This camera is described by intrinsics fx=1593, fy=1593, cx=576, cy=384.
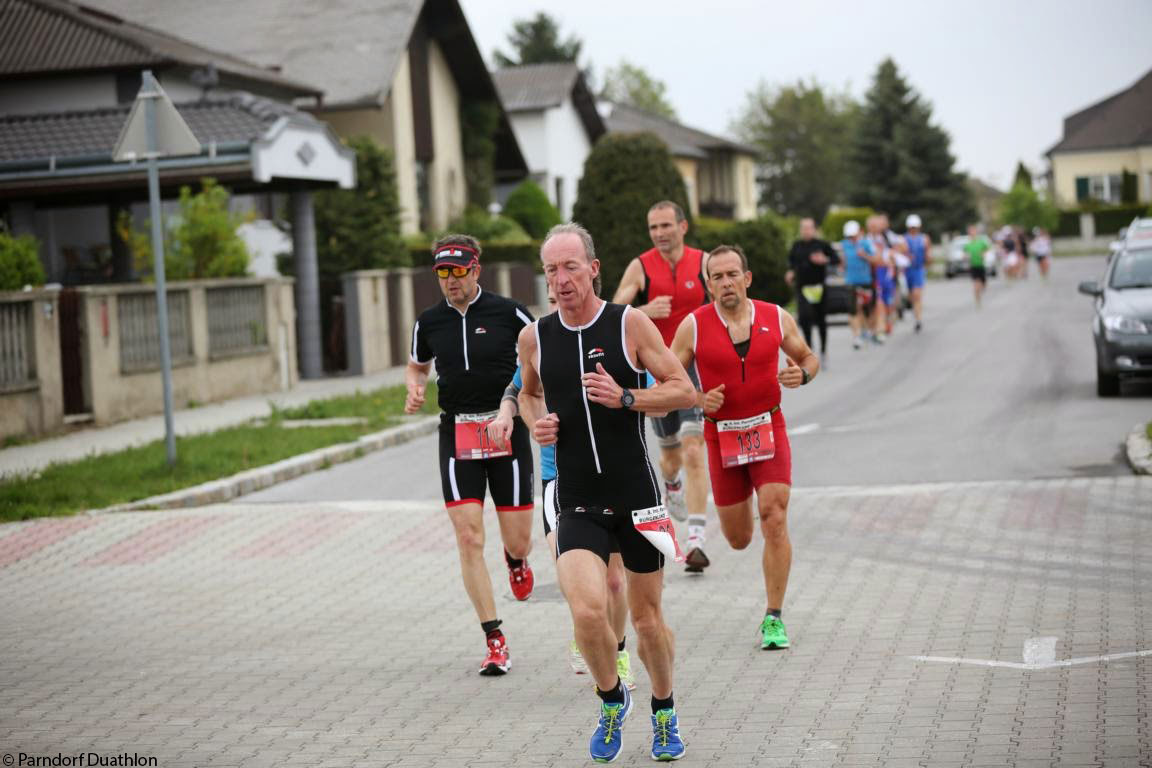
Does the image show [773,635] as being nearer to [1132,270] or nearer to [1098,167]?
[1132,270]

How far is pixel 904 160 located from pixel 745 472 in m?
81.4

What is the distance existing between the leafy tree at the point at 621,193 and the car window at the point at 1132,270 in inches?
520

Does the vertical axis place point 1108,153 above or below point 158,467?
above

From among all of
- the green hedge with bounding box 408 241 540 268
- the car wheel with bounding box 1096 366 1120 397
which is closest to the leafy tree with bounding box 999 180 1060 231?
the green hedge with bounding box 408 241 540 268

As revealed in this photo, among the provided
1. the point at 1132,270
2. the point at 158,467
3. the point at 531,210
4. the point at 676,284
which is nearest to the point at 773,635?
the point at 676,284

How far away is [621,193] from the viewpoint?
32.1 metres

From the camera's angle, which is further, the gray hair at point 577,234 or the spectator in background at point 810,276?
the spectator in background at point 810,276

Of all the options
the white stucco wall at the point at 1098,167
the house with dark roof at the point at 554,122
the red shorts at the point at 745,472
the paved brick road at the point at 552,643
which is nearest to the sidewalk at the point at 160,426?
the paved brick road at the point at 552,643

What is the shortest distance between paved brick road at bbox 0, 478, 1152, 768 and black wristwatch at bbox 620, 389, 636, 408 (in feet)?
4.49

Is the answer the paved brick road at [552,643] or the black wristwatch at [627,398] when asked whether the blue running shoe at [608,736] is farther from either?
the black wristwatch at [627,398]

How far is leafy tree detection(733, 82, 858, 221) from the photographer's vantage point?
411ft

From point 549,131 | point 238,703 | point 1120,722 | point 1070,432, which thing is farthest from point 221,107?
point 549,131

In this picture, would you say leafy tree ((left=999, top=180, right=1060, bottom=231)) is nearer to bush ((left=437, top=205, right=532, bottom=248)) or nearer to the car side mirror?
bush ((left=437, top=205, right=532, bottom=248))

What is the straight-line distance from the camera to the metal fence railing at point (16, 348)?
58.9 feet
